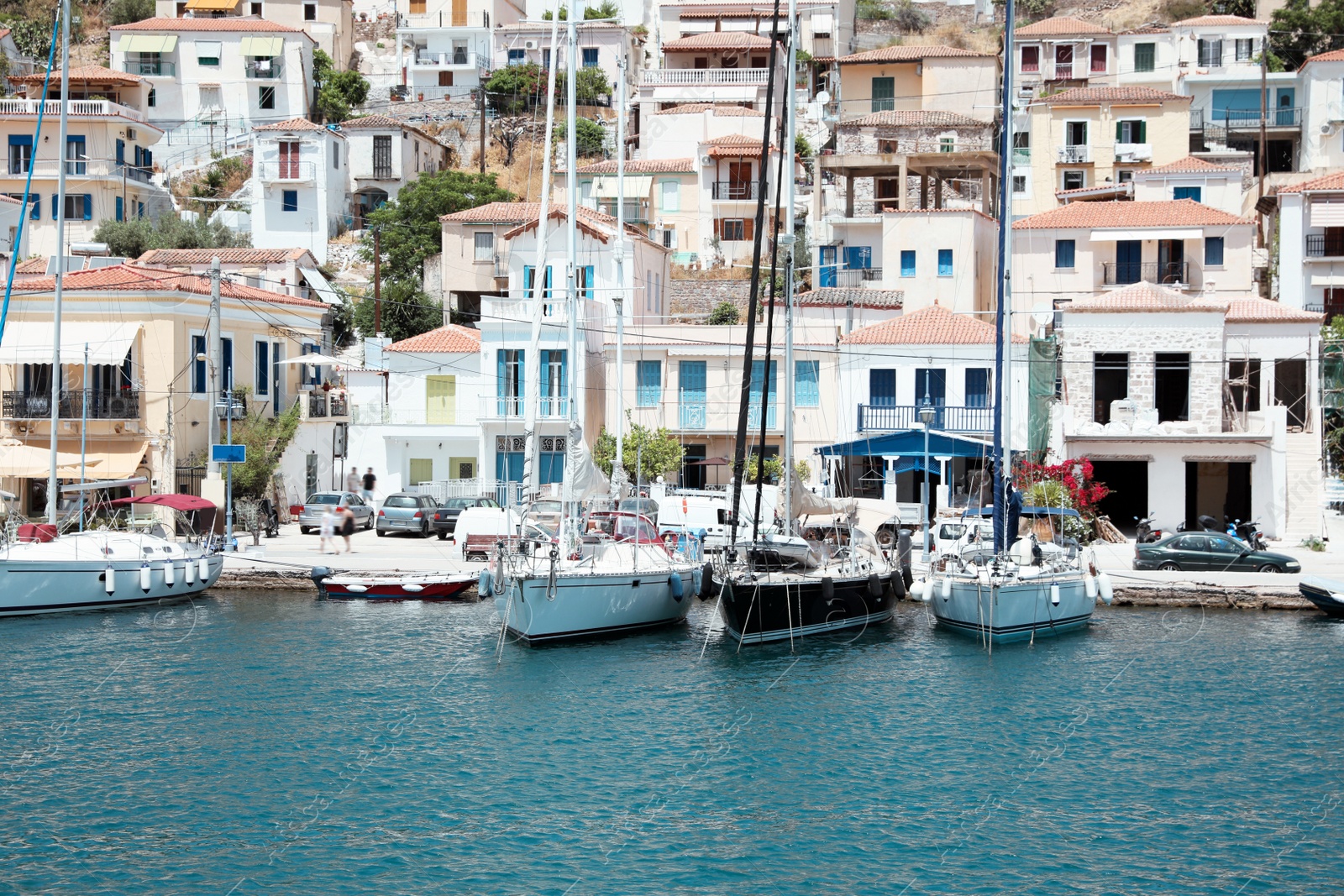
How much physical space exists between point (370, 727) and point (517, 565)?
645 centimetres

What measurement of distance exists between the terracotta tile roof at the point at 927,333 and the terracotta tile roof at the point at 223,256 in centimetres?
2698

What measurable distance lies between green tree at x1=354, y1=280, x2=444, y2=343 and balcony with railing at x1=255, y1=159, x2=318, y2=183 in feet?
37.9

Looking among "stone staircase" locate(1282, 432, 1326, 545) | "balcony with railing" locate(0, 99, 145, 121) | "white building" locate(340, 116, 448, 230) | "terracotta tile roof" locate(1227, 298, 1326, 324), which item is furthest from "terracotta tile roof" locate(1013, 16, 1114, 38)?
"balcony with railing" locate(0, 99, 145, 121)

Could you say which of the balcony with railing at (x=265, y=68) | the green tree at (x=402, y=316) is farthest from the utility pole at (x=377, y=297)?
the balcony with railing at (x=265, y=68)

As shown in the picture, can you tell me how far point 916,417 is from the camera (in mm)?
46000

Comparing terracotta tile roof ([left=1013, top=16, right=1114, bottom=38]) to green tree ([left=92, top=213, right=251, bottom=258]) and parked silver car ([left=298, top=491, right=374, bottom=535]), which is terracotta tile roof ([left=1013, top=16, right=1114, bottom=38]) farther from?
parked silver car ([left=298, top=491, right=374, bottom=535])

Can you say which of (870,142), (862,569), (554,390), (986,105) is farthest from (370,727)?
(986,105)

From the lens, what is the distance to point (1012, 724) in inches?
962

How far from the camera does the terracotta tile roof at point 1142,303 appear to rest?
4453 cm

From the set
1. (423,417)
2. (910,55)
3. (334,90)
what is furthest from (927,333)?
(334,90)

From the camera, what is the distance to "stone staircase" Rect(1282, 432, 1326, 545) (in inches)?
1665

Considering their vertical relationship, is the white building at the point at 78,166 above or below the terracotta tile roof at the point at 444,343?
above

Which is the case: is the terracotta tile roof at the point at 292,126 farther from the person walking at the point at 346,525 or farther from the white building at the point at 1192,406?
the white building at the point at 1192,406

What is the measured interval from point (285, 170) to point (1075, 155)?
37377 millimetres
